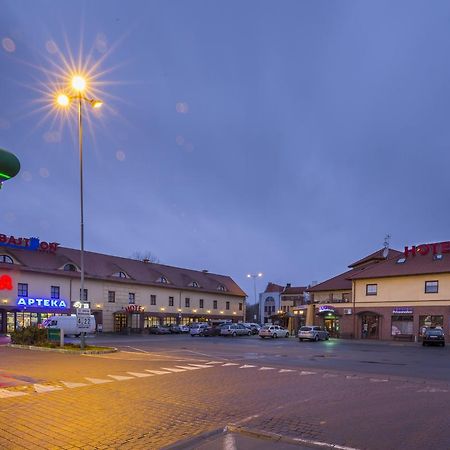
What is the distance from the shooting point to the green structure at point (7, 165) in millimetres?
4895

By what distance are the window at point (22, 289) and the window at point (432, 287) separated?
40.6 metres

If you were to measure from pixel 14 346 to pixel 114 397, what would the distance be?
66.0 feet

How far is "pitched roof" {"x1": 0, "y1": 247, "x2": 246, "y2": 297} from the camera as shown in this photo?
53125 millimetres

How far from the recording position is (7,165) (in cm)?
493

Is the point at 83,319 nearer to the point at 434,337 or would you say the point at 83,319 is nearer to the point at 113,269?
the point at 434,337

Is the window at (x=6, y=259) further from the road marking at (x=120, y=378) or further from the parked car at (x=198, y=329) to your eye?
the road marking at (x=120, y=378)

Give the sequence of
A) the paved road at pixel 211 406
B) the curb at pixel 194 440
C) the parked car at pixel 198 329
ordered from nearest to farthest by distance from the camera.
Answer: 1. the curb at pixel 194 440
2. the paved road at pixel 211 406
3. the parked car at pixel 198 329

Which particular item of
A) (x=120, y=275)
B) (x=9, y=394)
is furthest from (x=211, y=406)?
(x=120, y=275)

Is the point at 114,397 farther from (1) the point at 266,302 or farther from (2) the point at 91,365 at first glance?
(1) the point at 266,302

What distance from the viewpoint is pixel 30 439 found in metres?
7.11

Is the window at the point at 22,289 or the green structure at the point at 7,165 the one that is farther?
the window at the point at 22,289

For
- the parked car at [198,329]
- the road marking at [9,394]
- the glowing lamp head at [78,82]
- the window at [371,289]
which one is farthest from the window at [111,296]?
the road marking at [9,394]

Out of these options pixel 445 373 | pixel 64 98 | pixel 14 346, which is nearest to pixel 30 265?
pixel 14 346

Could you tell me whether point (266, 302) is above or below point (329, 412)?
below
